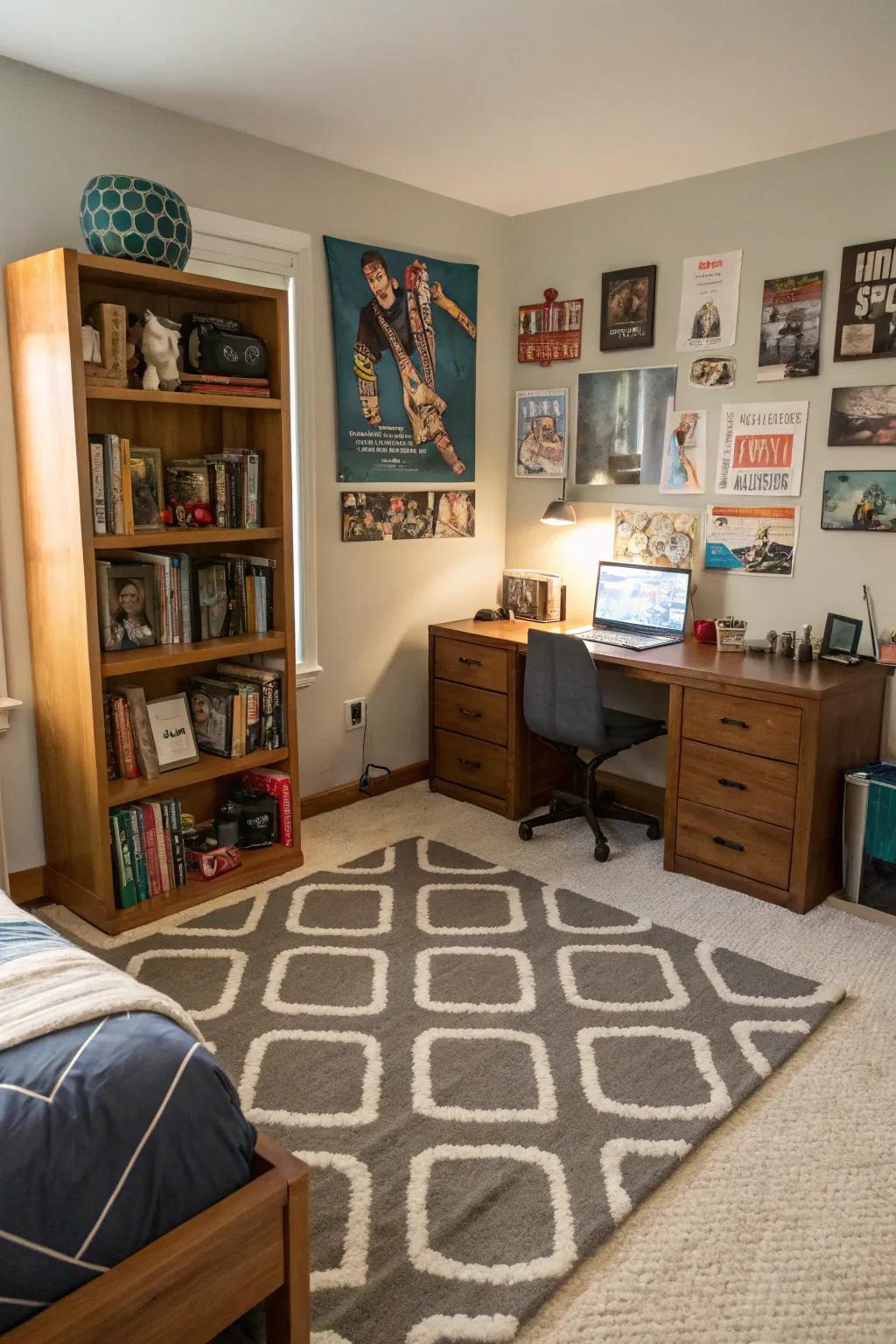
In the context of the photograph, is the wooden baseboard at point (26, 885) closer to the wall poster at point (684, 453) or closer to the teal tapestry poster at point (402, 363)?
the teal tapestry poster at point (402, 363)

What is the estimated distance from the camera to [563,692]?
340 cm

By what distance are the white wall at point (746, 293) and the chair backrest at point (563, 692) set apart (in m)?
0.66

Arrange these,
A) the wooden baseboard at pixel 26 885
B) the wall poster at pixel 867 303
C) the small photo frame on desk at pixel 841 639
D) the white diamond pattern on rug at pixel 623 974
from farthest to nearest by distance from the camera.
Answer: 1. the small photo frame on desk at pixel 841 639
2. the wall poster at pixel 867 303
3. the wooden baseboard at pixel 26 885
4. the white diamond pattern on rug at pixel 623 974

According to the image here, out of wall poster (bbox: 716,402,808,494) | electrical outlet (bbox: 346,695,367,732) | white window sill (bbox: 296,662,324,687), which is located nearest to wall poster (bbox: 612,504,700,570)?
wall poster (bbox: 716,402,808,494)

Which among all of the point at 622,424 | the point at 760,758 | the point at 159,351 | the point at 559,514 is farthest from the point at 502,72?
the point at 760,758

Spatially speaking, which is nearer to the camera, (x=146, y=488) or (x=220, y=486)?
(x=146, y=488)

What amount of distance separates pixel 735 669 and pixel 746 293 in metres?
1.38

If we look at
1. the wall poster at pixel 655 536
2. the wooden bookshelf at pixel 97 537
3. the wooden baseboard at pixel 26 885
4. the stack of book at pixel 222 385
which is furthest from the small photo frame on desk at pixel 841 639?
the wooden baseboard at pixel 26 885

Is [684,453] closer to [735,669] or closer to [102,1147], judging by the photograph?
[735,669]

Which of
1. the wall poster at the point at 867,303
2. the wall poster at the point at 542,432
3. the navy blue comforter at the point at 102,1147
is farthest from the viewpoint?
the wall poster at the point at 542,432

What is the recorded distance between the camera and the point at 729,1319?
1632mm

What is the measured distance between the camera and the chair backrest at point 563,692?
10.9 feet

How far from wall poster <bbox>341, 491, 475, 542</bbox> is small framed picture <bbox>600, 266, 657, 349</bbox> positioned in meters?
0.86

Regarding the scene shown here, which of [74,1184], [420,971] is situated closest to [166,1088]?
[74,1184]
